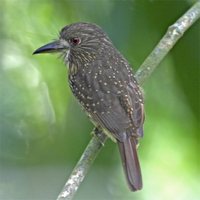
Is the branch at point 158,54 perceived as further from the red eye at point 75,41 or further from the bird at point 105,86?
the red eye at point 75,41

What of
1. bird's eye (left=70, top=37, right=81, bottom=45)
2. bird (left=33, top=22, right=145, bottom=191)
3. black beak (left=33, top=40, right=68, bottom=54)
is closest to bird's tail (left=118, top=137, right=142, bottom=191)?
bird (left=33, top=22, right=145, bottom=191)

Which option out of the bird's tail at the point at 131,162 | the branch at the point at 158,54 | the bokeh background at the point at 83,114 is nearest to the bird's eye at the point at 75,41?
the bokeh background at the point at 83,114

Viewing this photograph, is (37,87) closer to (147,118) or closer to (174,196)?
(147,118)

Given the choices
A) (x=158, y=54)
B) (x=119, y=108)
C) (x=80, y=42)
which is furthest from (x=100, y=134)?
(x=80, y=42)

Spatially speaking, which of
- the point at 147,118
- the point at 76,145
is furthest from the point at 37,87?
the point at 147,118

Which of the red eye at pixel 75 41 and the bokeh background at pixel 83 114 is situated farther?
the red eye at pixel 75 41

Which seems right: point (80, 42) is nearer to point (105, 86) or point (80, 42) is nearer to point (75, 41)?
point (75, 41)
